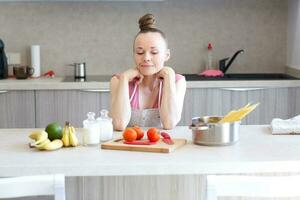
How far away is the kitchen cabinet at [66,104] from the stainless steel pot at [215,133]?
1905mm

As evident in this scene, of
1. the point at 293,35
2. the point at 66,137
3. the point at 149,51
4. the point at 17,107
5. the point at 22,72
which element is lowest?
the point at 17,107

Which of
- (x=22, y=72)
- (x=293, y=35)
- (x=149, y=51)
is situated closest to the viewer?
(x=149, y=51)

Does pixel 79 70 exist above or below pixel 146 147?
above

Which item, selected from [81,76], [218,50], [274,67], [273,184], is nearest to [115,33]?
[81,76]

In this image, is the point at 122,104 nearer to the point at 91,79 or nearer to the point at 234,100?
the point at 234,100

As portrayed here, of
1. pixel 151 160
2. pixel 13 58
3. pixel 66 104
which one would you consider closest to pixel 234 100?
pixel 66 104

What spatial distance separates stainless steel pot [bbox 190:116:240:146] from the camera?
185 cm

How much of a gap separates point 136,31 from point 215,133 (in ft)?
8.17

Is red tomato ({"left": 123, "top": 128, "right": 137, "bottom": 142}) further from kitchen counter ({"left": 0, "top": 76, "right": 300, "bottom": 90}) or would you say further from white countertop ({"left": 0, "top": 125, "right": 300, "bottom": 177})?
kitchen counter ({"left": 0, "top": 76, "right": 300, "bottom": 90})

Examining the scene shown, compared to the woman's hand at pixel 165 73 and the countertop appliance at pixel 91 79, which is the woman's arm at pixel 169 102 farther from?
the countertop appliance at pixel 91 79

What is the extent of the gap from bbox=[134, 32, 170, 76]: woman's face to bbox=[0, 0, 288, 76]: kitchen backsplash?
2.05 metres

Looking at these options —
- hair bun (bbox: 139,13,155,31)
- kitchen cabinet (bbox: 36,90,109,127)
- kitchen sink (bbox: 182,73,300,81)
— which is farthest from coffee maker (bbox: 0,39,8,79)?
hair bun (bbox: 139,13,155,31)

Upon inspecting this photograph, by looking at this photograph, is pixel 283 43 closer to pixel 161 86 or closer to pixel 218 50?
pixel 218 50

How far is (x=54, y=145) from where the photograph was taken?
1806mm
